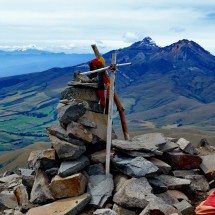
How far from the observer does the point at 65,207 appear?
17.8 metres

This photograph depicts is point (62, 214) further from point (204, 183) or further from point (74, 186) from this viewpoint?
point (204, 183)

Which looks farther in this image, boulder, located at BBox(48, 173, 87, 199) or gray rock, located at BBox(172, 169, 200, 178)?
gray rock, located at BBox(172, 169, 200, 178)

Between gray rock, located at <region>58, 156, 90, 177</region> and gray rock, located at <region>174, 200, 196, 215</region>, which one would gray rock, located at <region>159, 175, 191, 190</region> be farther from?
gray rock, located at <region>58, 156, 90, 177</region>

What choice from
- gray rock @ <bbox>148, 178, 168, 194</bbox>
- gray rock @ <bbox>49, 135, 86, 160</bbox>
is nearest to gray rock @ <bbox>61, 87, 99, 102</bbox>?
gray rock @ <bbox>49, 135, 86, 160</bbox>

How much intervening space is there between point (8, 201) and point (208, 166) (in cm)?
1130

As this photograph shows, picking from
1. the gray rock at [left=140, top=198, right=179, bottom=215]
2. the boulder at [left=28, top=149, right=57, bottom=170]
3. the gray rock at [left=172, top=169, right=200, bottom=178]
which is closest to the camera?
the gray rock at [left=140, top=198, right=179, bottom=215]

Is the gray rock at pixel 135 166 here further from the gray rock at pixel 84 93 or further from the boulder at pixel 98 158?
the gray rock at pixel 84 93

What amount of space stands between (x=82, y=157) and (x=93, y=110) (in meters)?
3.16

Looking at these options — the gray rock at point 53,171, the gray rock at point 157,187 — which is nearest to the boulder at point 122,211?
the gray rock at point 157,187

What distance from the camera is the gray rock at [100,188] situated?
18416 millimetres

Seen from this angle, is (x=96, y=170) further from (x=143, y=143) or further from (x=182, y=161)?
(x=182, y=161)

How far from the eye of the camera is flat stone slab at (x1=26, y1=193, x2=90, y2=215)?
17.5 meters

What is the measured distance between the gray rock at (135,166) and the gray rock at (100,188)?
0.81m

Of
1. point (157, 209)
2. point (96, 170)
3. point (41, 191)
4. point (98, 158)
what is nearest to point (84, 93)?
point (98, 158)
